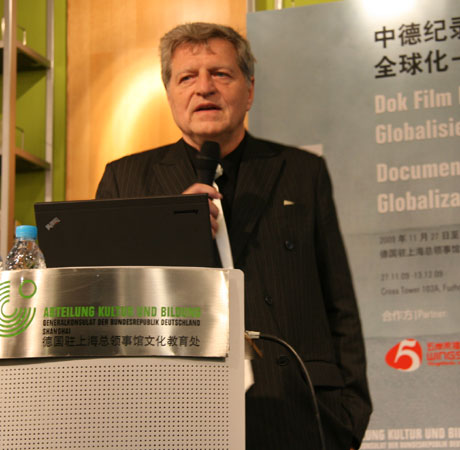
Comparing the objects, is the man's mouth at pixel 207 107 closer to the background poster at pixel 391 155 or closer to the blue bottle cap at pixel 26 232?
the blue bottle cap at pixel 26 232

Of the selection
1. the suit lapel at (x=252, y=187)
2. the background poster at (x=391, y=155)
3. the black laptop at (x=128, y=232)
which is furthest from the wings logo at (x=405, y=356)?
the black laptop at (x=128, y=232)

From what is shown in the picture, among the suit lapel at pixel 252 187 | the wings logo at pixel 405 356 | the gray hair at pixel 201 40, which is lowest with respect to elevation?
the wings logo at pixel 405 356

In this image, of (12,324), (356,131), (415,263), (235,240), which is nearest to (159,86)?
(356,131)

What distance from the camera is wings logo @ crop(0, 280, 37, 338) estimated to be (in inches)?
52.0

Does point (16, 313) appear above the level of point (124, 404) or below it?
above

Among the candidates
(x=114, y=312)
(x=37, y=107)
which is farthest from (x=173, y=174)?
(x=37, y=107)

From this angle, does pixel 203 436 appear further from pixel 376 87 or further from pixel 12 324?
pixel 376 87

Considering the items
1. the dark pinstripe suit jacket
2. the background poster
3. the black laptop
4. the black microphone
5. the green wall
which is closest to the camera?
the black laptop

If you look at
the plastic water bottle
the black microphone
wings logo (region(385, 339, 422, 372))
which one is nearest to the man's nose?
the black microphone

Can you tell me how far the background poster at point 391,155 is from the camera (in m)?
2.91

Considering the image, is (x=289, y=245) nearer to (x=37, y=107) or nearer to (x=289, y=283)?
(x=289, y=283)

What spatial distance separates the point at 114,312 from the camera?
4.31ft

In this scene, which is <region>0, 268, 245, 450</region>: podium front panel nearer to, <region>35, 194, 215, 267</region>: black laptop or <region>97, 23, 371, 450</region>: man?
<region>35, 194, 215, 267</region>: black laptop

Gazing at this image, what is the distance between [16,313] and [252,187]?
97 centimetres
